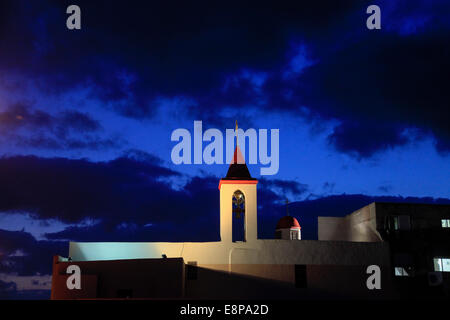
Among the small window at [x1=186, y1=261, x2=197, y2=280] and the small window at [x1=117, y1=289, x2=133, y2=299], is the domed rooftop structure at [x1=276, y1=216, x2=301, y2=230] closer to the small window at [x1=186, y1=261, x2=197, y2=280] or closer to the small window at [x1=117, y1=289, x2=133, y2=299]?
the small window at [x1=186, y1=261, x2=197, y2=280]

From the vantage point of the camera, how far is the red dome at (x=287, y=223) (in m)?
34.3

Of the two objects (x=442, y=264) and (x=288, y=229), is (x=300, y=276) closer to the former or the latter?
(x=442, y=264)

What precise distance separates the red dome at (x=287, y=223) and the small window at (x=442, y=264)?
10539 mm

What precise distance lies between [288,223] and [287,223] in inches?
2.9

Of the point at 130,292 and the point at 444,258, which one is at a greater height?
the point at 444,258

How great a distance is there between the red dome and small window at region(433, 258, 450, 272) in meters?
10.5

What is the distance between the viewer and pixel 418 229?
26.3 metres

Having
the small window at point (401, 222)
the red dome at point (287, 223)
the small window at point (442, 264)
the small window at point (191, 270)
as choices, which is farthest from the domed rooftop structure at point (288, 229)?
the small window at point (191, 270)

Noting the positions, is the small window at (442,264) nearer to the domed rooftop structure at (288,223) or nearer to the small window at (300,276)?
the small window at (300,276)

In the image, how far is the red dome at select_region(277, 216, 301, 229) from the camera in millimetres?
34281
